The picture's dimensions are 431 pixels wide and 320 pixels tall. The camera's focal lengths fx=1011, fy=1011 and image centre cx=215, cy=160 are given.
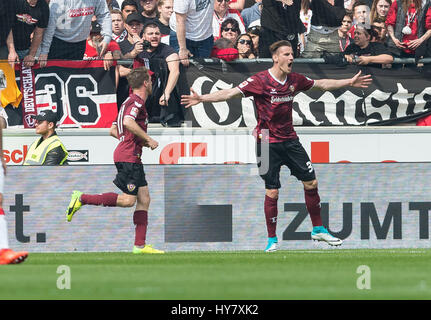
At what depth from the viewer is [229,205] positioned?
44.3 feet

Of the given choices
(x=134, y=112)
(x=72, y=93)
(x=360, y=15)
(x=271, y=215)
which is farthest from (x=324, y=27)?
(x=134, y=112)

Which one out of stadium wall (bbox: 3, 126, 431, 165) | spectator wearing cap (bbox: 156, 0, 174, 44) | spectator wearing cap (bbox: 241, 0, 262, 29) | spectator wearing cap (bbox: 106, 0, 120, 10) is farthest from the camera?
spectator wearing cap (bbox: 241, 0, 262, 29)

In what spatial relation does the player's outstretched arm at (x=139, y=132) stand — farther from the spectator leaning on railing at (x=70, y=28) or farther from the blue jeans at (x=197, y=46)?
the blue jeans at (x=197, y=46)

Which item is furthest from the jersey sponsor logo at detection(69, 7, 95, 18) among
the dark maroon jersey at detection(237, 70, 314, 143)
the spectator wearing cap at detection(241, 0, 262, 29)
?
the dark maroon jersey at detection(237, 70, 314, 143)

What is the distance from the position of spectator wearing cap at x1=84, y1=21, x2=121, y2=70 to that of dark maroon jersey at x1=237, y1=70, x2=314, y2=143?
315 cm

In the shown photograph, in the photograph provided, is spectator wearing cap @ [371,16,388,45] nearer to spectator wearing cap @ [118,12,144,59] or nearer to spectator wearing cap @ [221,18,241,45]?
Result: spectator wearing cap @ [221,18,241,45]

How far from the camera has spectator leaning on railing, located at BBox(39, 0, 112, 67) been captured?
47.9 ft

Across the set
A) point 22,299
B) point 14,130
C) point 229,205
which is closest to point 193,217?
point 229,205

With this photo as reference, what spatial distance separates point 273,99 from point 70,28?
12.8ft

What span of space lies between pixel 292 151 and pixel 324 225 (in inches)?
63.2

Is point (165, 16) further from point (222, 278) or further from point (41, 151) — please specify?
point (222, 278)

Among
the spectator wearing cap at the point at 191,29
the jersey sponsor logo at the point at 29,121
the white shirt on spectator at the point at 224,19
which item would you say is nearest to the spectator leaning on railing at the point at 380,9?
the white shirt on spectator at the point at 224,19

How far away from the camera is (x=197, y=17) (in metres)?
14.9

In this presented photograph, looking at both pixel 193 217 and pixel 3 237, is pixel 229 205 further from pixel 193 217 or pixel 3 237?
pixel 3 237
